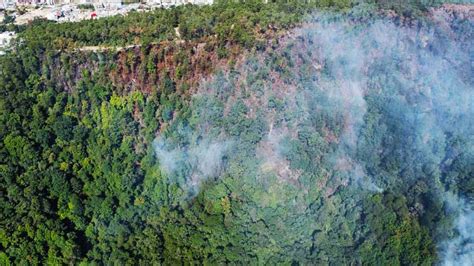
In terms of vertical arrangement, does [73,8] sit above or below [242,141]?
above

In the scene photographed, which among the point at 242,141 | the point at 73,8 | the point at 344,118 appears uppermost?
the point at 73,8

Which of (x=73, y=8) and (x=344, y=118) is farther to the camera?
(x=73, y=8)

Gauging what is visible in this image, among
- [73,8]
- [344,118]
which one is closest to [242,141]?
[344,118]

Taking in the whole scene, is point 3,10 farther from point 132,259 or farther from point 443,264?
point 443,264

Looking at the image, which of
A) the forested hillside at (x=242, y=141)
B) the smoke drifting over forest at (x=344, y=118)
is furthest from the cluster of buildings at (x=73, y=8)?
the smoke drifting over forest at (x=344, y=118)

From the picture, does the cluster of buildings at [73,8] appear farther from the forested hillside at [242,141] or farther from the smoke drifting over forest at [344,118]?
the smoke drifting over forest at [344,118]

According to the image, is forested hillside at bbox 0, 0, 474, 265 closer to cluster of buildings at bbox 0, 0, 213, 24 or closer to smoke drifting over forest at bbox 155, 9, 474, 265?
smoke drifting over forest at bbox 155, 9, 474, 265

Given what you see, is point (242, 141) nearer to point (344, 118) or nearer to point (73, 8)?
point (344, 118)
